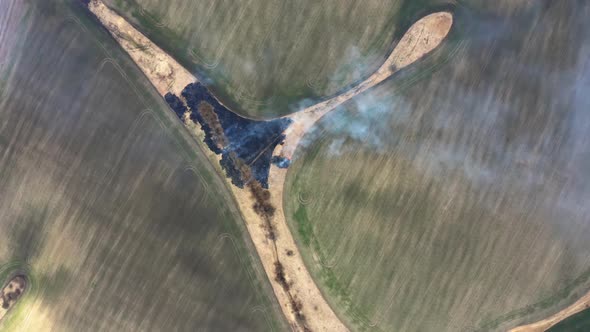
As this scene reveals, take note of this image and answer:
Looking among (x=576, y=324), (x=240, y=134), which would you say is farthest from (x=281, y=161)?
(x=576, y=324)

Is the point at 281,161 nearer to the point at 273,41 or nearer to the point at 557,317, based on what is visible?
the point at 273,41

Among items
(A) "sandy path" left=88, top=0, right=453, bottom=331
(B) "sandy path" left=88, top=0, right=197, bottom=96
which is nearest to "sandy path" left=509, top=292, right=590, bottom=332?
(A) "sandy path" left=88, top=0, right=453, bottom=331

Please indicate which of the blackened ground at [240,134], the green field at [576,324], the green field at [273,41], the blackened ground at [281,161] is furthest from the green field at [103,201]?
the green field at [576,324]

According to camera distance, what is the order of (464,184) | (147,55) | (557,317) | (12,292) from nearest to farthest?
1. (557,317)
2. (464,184)
3. (147,55)
4. (12,292)

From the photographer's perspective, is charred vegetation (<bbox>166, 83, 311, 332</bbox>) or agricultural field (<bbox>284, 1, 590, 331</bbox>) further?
charred vegetation (<bbox>166, 83, 311, 332</bbox>)

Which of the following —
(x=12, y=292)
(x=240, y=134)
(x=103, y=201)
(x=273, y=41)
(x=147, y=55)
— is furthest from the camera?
(x=12, y=292)

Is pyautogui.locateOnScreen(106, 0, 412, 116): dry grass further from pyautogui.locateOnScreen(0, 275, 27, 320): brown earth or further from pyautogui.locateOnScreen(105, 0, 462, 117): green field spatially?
pyautogui.locateOnScreen(0, 275, 27, 320): brown earth

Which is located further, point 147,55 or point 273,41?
point 147,55

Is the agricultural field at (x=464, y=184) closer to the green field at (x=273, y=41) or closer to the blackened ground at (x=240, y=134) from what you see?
the blackened ground at (x=240, y=134)
